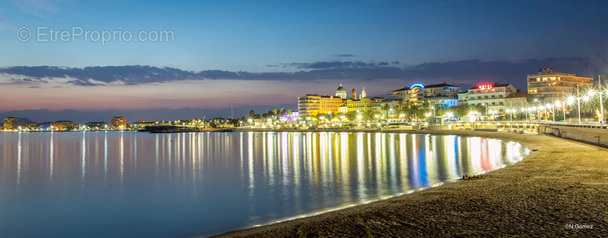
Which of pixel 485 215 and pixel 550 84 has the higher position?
pixel 550 84

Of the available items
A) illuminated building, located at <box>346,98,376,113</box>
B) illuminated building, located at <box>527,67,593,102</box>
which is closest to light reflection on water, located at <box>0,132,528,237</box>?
illuminated building, located at <box>527,67,593,102</box>

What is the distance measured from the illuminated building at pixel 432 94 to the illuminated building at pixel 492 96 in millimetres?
11920

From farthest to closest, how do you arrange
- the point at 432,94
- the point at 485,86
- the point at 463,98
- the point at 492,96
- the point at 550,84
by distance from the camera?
the point at 432,94
the point at 463,98
the point at 485,86
the point at 492,96
the point at 550,84

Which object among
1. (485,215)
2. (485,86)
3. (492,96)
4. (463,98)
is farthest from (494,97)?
(485,215)

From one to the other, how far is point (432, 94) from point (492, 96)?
115ft

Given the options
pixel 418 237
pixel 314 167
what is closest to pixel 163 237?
pixel 418 237

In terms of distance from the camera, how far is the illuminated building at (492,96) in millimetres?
118681

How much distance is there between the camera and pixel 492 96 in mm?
121250

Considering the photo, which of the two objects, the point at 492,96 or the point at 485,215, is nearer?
the point at 485,215

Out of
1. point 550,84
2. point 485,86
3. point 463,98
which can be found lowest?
point 463,98

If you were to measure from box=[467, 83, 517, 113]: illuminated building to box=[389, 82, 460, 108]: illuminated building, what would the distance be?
1192 cm

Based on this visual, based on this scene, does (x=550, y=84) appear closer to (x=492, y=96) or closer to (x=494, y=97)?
(x=494, y=97)

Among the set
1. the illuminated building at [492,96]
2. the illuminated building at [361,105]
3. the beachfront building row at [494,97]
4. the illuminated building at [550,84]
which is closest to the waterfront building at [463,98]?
the beachfront building row at [494,97]

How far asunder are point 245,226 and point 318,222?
300cm
